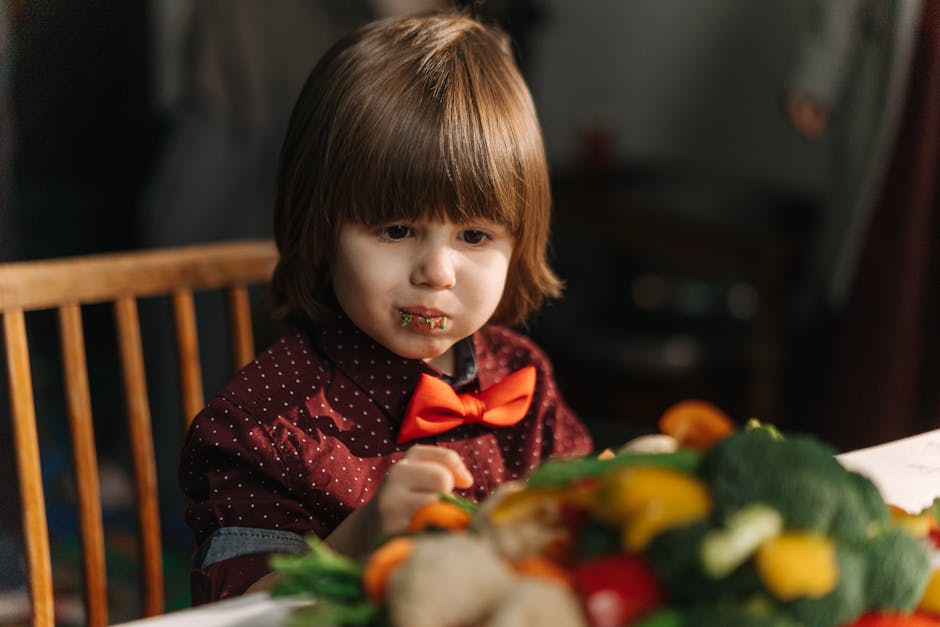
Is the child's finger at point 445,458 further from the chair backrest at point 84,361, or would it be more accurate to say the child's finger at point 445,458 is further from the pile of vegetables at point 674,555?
the chair backrest at point 84,361

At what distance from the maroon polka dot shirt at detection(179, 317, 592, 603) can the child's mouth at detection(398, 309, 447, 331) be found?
0.27ft

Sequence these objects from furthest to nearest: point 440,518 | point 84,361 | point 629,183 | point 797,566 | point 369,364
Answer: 1. point 629,183
2. point 84,361
3. point 369,364
4. point 440,518
5. point 797,566

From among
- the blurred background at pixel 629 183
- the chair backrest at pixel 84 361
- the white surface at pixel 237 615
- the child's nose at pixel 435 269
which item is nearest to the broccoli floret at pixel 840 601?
Result: the white surface at pixel 237 615

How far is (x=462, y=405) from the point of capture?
78 centimetres

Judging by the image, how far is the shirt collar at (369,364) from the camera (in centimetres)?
78

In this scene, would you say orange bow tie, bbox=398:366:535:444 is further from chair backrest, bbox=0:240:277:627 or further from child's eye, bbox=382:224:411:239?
chair backrest, bbox=0:240:277:627

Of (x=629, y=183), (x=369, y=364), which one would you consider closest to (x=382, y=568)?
(x=369, y=364)

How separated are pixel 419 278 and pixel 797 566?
38cm

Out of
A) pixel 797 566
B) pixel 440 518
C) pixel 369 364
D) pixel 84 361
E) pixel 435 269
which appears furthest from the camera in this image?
pixel 84 361

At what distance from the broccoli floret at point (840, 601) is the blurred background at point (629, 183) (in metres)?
1.14

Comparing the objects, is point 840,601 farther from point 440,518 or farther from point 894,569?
point 440,518

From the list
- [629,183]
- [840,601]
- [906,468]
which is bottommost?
[629,183]

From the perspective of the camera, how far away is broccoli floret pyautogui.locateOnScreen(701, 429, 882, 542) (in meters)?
0.37

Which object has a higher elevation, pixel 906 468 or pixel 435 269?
pixel 435 269
